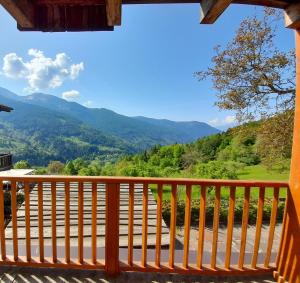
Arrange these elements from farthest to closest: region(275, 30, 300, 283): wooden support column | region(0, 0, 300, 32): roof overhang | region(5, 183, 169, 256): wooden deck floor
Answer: region(5, 183, 169, 256): wooden deck floor < region(275, 30, 300, 283): wooden support column < region(0, 0, 300, 32): roof overhang

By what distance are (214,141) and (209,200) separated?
27.7 feet

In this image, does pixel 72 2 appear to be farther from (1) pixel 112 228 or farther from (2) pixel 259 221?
(2) pixel 259 221

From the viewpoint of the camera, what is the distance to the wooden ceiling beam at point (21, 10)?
6.68ft

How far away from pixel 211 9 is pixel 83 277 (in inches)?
102

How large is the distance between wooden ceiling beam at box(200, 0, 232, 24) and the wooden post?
5.29ft

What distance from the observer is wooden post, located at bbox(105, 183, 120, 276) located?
2.79 meters

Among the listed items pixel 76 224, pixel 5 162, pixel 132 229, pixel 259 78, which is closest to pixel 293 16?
pixel 132 229

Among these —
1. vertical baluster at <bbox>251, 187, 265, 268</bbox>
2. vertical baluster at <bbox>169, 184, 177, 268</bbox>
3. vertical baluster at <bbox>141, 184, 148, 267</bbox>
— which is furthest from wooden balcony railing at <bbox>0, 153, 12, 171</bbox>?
vertical baluster at <bbox>251, 187, 265, 268</bbox>

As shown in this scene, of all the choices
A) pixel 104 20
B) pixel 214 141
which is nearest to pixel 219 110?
pixel 104 20

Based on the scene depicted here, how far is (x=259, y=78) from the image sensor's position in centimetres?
758

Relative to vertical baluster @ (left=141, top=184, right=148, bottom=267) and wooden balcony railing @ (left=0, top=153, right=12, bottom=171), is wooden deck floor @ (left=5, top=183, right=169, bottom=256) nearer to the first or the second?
Result: vertical baluster @ (left=141, top=184, right=148, bottom=267)

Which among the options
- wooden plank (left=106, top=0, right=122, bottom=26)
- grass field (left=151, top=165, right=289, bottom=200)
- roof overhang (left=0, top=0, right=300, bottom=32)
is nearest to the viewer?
wooden plank (left=106, top=0, right=122, bottom=26)

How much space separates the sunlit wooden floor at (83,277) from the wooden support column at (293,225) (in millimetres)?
208

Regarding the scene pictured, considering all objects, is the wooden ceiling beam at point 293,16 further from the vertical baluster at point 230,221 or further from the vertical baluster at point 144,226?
the vertical baluster at point 144,226
